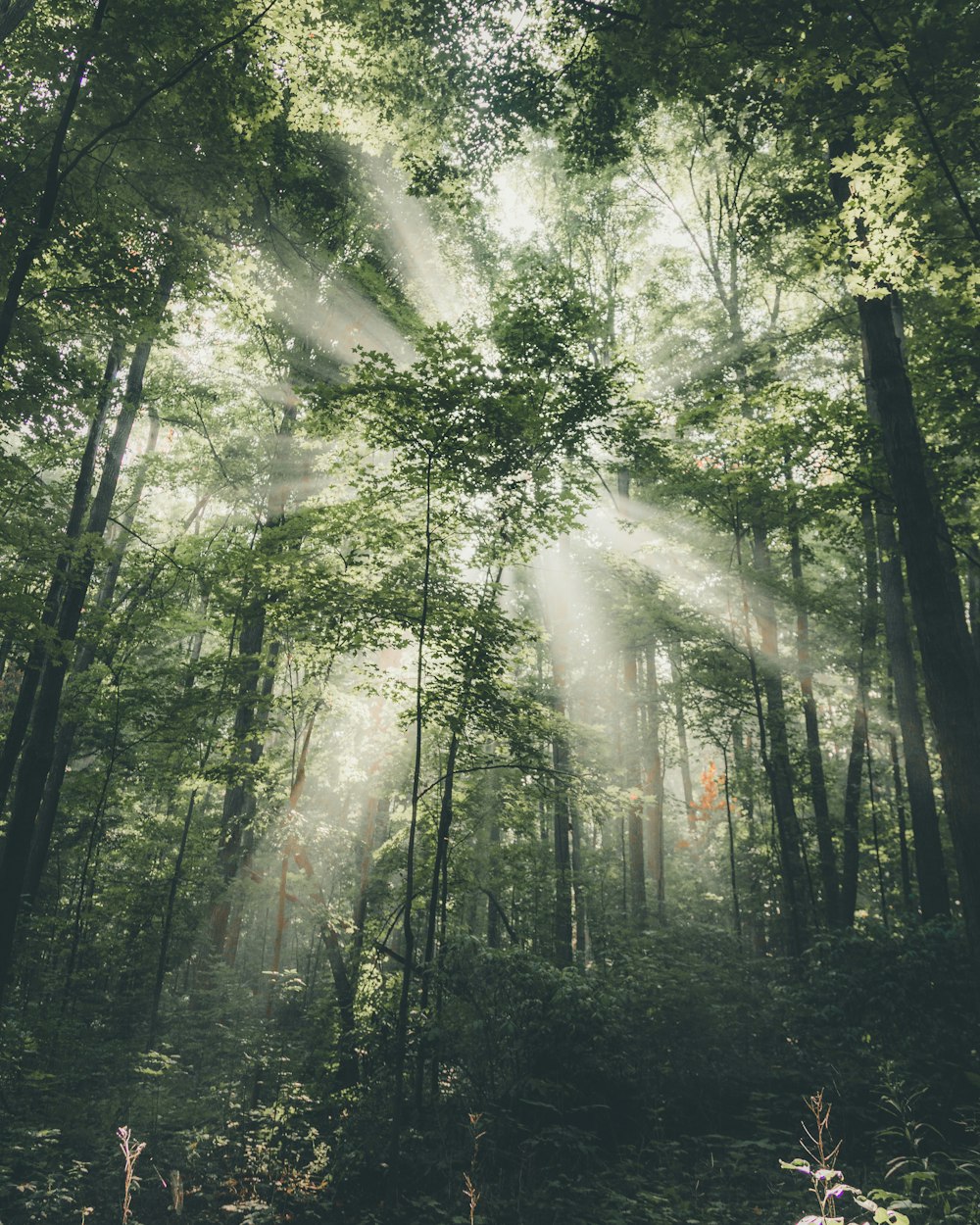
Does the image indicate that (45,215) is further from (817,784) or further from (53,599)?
(817,784)

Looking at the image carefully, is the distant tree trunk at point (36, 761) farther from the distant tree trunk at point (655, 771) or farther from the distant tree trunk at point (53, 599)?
the distant tree trunk at point (655, 771)

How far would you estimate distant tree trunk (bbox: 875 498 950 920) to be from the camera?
31.4 feet

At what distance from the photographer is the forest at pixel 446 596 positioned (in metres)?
5.03

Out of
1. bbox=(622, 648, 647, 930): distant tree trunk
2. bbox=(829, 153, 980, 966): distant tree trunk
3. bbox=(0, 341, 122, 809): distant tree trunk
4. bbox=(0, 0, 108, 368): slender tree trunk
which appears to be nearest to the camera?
bbox=(0, 0, 108, 368): slender tree trunk

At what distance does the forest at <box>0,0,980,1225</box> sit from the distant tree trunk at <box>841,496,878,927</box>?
0.30 ft

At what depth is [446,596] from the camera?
7.34 meters

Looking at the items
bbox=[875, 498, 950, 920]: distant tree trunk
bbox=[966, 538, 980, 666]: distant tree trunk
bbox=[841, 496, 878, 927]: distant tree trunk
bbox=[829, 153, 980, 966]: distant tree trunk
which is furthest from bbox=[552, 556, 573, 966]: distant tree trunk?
bbox=[966, 538, 980, 666]: distant tree trunk

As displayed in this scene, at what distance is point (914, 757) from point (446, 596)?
8.43 meters

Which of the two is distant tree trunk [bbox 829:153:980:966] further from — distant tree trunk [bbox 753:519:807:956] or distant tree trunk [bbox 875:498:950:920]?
distant tree trunk [bbox 753:519:807:956]

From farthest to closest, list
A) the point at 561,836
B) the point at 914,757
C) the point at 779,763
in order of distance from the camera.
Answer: the point at 561,836
the point at 779,763
the point at 914,757

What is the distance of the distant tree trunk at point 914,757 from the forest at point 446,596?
0.08 metres

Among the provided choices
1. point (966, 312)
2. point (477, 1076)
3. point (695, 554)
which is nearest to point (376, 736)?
point (477, 1076)

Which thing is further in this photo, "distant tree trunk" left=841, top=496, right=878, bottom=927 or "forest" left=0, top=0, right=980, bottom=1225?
"distant tree trunk" left=841, top=496, right=878, bottom=927

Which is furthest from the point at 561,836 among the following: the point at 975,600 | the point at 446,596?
the point at 975,600
